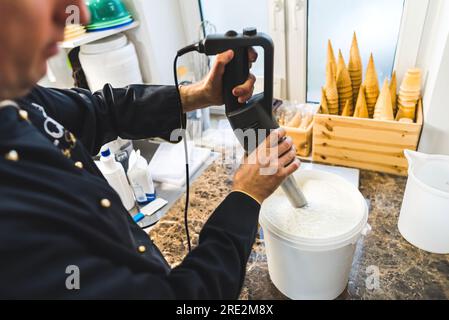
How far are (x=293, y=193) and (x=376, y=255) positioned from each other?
0.99ft

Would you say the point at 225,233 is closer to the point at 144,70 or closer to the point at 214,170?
the point at 214,170

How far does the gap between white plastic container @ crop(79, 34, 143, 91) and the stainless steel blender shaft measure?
32.8 inches

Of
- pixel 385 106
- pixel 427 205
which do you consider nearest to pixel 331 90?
pixel 385 106

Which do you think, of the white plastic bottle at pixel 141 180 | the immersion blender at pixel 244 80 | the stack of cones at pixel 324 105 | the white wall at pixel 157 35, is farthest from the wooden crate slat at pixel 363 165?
the white wall at pixel 157 35

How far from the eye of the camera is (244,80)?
27.7 inches

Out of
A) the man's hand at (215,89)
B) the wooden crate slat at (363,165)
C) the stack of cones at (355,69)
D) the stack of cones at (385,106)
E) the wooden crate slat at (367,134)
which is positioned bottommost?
the wooden crate slat at (363,165)

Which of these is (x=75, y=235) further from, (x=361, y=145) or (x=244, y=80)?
(x=361, y=145)

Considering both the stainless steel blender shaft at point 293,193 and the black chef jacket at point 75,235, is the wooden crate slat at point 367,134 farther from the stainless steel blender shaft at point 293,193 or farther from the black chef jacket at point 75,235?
the black chef jacket at point 75,235

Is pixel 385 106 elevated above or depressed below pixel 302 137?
above

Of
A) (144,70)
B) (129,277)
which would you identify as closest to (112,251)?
(129,277)

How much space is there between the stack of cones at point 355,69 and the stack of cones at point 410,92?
0.48 feet

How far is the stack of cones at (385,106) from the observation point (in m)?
1.03

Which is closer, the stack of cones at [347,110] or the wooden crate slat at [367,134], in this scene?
the wooden crate slat at [367,134]

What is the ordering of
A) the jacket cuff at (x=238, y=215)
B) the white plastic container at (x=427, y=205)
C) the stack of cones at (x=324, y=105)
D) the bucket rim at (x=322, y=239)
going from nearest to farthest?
the jacket cuff at (x=238, y=215) < the bucket rim at (x=322, y=239) < the white plastic container at (x=427, y=205) < the stack of cones at (x=324, y=105)
